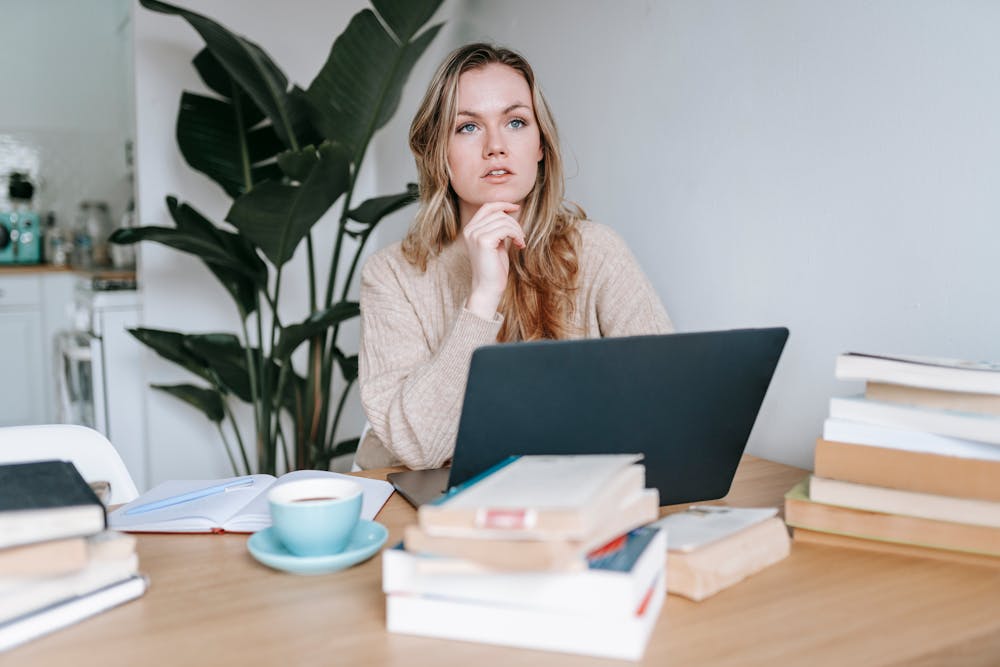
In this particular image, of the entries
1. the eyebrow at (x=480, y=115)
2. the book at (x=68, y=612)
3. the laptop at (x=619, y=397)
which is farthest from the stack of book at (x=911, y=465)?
the eyebrow at (x=480, y=115)

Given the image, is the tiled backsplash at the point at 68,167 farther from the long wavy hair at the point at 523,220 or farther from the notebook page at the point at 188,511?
the notebook page at the point at 188,511

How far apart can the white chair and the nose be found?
753 millimetres

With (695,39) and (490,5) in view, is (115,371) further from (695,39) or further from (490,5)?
(695,39)

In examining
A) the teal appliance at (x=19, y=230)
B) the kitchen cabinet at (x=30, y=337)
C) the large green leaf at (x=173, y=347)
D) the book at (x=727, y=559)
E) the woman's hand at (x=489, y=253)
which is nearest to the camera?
the book at (x=727, y=559)

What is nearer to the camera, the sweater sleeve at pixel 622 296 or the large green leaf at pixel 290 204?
the sweater sleeve at pixel 622 296

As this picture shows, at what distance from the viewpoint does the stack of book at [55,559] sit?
0.67m

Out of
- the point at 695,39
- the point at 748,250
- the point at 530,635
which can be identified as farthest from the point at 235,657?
the point at 695,39

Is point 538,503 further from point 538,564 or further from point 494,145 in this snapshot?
point 494,145

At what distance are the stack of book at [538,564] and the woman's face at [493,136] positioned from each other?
842 millimetres

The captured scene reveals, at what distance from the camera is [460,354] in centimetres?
126

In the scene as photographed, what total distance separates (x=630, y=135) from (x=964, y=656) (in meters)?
1.19

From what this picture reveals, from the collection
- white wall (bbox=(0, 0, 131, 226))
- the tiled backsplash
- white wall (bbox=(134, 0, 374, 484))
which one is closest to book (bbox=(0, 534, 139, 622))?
white wall (bbox=(134, 0, 374, 484))

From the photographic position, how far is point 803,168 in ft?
4.32

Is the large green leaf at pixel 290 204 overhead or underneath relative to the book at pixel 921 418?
overhead
